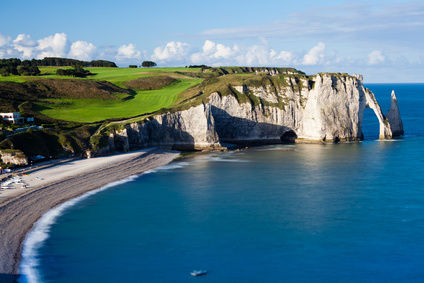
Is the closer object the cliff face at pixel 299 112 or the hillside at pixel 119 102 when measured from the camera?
the hillside at pixel 119 102

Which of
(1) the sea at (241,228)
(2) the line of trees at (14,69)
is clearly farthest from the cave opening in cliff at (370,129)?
(2) the line of trees at (14,69)

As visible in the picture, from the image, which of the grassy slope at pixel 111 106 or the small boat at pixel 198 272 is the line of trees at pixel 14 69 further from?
the small boat at pixel 198 272

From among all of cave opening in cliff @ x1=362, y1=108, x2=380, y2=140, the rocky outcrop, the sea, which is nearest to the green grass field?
the sea

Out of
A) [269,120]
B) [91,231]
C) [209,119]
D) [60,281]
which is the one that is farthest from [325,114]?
[60,281]

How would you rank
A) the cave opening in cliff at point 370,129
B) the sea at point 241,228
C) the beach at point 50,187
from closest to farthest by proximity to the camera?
the sea at point 241,228, the beach at point 50,187, the cave opening in cliff at point 370,129

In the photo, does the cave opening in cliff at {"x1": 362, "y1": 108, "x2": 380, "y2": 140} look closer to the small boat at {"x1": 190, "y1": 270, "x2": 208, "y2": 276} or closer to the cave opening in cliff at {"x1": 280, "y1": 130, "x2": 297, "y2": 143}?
the cave opening in cliff at {"x1": 280, "y1": 130, "x2": 297, "y2": 143}
